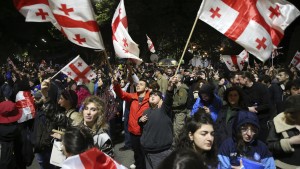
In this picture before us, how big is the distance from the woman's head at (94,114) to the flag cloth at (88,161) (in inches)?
63.0

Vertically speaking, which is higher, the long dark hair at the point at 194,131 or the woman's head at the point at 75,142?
the woman's head at the point at 75,142

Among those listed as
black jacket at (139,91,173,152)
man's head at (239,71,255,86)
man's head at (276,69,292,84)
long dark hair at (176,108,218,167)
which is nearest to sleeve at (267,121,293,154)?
long dark hair at (176,108,218,167)

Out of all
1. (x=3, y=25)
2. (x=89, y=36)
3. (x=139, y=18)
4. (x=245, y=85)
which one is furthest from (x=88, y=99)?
(x=3, y=25)

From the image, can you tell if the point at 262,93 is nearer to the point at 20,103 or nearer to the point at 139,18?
the point at 20,103

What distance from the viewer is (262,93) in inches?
292

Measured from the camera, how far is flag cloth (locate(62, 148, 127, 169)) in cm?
295

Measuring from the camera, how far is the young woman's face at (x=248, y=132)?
436 centimetres

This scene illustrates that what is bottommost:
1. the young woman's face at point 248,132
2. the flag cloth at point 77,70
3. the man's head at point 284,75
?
the man's head at point 284,75

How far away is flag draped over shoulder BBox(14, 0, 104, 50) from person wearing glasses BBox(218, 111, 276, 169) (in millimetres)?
2437

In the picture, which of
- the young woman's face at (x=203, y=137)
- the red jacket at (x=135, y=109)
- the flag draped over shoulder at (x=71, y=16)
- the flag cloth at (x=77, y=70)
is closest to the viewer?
the young woman's face at (x=203, y=137)

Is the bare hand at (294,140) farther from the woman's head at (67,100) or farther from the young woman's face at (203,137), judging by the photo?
the woman's head at (67,100)

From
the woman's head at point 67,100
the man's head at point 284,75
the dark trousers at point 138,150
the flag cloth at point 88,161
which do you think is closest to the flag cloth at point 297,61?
the man's head at point 284,75

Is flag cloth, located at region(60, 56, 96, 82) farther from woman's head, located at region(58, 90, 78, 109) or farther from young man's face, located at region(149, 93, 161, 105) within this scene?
young man's face, located at region(149, 93, 161, 105)

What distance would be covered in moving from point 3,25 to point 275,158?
43394 millimetres
